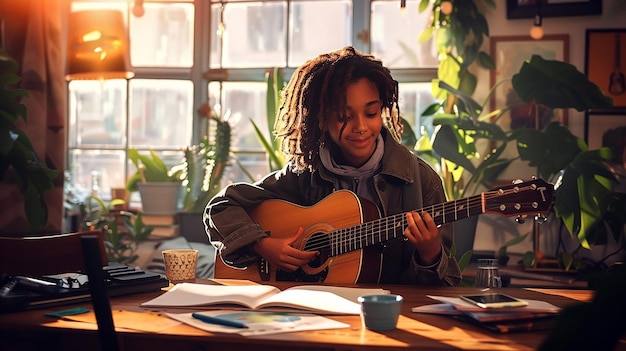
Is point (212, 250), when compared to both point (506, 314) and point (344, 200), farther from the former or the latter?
point (506, 314)

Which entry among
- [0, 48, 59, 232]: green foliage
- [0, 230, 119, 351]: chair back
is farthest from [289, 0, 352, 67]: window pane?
[0, 230, 119, 351]: chair back

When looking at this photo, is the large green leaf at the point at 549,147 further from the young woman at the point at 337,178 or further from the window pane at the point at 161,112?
the window pane at the point at 161,112

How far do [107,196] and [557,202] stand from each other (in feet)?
7.47

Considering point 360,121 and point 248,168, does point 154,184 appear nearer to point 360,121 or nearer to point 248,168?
point 248,168

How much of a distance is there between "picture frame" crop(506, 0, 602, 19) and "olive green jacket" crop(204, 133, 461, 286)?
160 centimetres

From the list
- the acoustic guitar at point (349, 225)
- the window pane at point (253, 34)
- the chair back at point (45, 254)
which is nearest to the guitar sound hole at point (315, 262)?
the acoustic guitar at point (349, 225)

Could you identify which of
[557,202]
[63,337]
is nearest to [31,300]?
[63,337]

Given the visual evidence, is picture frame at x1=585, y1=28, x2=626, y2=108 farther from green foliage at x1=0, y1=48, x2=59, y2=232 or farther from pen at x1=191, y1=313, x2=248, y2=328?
pen at x1=191, y1=313, x2=248, y2=328

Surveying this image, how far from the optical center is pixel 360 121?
7.48ft

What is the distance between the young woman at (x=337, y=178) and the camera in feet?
7.27

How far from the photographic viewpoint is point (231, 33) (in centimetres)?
427

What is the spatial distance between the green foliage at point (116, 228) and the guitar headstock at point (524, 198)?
7.13ft

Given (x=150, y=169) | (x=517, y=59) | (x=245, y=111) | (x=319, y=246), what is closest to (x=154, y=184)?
(x=150, y=169)

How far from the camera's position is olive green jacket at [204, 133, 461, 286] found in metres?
2.25
